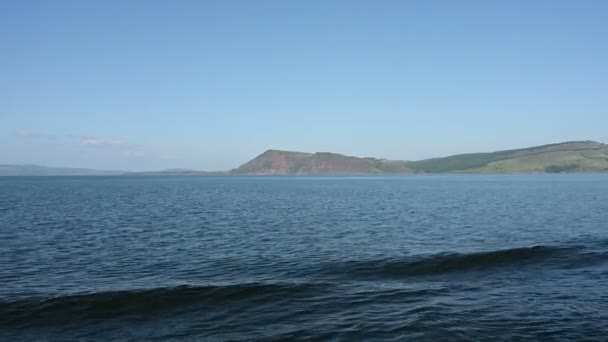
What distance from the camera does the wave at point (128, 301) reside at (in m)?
24.4

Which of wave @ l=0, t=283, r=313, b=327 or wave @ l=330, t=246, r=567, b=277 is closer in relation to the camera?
wave @ l=0, t=283, r=313, b=327

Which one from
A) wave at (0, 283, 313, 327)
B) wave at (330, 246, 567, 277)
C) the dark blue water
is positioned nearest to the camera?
the dark blue water

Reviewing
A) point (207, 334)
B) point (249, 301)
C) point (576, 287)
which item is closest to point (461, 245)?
point (576, 287)

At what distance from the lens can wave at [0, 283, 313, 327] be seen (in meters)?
24.4

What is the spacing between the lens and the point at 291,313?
967 inches

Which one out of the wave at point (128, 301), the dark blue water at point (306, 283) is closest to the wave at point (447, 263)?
the dark blue water at point (306, 283)

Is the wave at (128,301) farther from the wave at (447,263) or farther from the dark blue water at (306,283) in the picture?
the wave at (447,263)

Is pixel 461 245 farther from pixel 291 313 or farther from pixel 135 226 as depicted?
pixel 135 226

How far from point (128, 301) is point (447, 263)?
23895 mm

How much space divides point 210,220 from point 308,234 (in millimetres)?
21360

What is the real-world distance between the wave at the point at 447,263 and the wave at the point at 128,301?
6950 millimetres

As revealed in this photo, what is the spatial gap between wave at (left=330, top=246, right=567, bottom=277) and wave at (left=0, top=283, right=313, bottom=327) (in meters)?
6.95

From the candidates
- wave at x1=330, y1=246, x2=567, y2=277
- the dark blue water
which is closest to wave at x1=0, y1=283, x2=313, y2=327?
the dark blue water

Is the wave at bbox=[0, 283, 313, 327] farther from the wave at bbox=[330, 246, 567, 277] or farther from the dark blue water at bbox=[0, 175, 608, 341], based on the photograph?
the wave at bbox=[330, 246, 567, 277]
